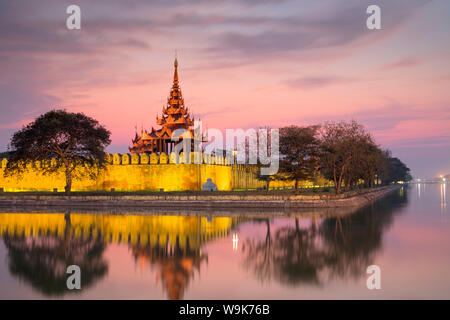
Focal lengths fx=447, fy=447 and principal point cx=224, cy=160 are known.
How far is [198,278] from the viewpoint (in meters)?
11.0

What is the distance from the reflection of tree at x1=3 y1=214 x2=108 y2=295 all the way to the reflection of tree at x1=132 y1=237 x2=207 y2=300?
1.39 m

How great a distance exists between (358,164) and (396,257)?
2811 centimetres

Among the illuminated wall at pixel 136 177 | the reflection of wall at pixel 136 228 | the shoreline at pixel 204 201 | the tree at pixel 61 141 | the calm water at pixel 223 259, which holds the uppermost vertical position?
the tree at pixel 61 141

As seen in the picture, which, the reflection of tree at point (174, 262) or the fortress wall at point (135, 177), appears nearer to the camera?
the reflection of tree at point (174, 262)

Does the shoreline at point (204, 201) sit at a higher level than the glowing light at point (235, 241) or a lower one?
higher

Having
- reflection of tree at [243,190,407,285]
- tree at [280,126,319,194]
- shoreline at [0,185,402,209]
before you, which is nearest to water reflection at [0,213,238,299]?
reflection of tree at [243,190,407,285]

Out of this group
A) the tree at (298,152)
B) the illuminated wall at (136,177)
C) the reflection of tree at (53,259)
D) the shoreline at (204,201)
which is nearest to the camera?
the reflection of tree at (53,259)

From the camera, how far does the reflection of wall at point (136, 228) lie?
16.9m

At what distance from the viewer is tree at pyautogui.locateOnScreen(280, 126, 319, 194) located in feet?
115

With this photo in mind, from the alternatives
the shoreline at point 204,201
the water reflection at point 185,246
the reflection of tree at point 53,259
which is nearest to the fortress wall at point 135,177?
the shoreline at point 204,201

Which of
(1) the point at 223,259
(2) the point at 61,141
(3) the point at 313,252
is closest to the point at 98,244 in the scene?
(1) the point at 223,259

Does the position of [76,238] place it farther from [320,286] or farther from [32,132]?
[32,132]

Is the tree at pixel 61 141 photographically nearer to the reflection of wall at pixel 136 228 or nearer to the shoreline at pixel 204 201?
the shoreline at pixel 204 201
